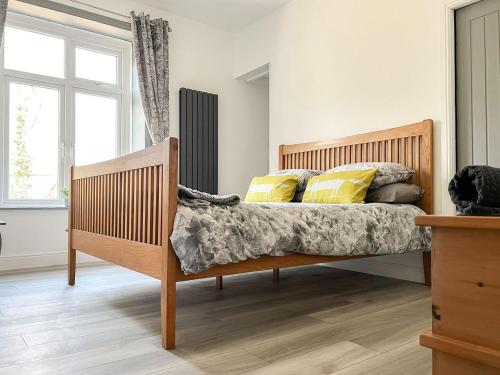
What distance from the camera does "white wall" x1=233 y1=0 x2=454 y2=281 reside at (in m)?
2.67

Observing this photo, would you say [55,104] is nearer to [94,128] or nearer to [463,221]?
[94,128]

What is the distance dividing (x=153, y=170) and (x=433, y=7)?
7.27 ft

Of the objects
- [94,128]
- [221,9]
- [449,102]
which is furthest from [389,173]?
[94,128]

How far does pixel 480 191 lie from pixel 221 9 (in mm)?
3702

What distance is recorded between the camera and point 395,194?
2477 millimetres

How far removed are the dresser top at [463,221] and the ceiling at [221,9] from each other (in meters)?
3.56

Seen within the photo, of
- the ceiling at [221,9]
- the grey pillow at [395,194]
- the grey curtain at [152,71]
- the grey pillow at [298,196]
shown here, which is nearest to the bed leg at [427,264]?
the grey pillow at [395,194]

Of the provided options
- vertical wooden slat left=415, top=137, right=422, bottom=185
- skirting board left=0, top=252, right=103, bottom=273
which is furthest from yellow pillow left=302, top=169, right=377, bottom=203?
skirting board left=0, top=252, right=103, bottom=273

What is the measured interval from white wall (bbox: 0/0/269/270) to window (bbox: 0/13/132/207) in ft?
0.92

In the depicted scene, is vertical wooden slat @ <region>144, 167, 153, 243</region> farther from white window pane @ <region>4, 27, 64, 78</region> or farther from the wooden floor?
white window pane @ <region>4, 27, 64, 78</region>

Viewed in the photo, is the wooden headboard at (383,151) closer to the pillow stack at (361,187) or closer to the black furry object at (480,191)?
the pillow stack at (361,187)

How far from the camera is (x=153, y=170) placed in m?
1.68

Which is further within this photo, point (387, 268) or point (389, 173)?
point (387, 268)

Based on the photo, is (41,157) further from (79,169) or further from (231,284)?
(231,284)
